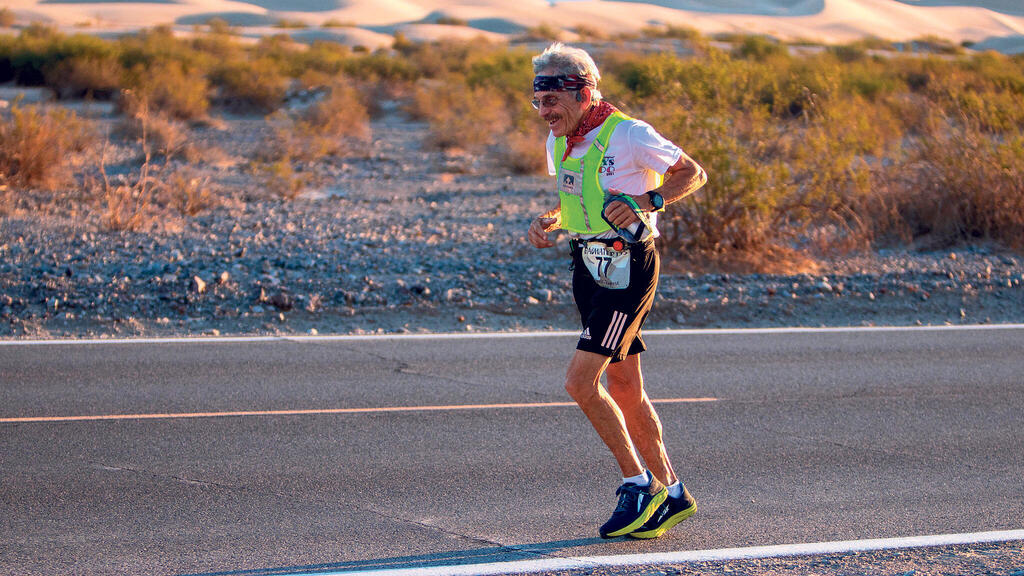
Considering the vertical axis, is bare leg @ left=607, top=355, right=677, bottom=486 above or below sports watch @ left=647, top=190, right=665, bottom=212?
below

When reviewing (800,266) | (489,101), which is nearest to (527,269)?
(800,266)

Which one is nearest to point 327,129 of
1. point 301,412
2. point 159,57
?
point 159,57

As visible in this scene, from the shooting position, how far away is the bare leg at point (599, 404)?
4.68m

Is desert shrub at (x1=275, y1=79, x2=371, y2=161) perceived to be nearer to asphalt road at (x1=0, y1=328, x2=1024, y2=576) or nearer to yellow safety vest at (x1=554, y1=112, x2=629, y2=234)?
asphalt road at (x1=0, y1=328, x2=1024, y2=576)

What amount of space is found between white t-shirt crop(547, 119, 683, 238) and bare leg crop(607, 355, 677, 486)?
0.69 metres

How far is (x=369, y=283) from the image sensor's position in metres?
11.5

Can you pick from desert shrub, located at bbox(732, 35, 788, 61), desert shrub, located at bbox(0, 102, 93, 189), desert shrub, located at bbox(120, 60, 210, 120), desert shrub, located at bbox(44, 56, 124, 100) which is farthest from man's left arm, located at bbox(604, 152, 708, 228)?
desert shrub, located at bbox(732, 35, 788, 61)

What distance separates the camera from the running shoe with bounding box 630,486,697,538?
486cm

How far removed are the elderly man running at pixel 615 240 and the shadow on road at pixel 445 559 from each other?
0.29 meters

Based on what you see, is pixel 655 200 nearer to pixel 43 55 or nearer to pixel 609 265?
pixel 609 265

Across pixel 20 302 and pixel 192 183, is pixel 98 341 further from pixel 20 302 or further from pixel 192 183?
pixel 192 183

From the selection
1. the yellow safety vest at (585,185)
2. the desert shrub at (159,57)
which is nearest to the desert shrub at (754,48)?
the desert shrub at (159,57)

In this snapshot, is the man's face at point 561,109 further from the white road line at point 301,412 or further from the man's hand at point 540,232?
the white road line at point 301,412

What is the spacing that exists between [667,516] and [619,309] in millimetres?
1019
